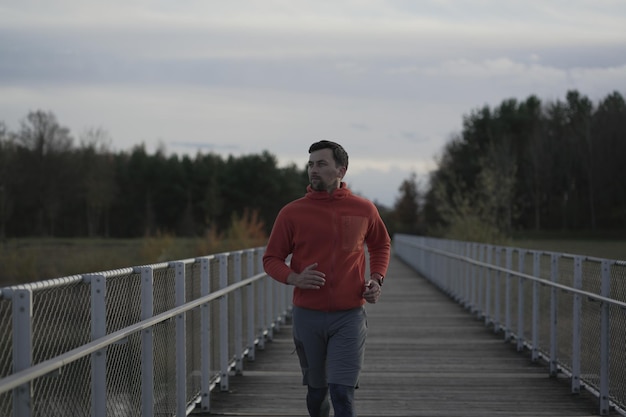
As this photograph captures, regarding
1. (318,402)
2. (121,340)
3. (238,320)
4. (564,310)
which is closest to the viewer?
(121,340)

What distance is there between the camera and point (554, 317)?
962cm

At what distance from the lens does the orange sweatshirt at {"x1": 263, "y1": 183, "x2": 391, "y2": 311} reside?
19.0 ft

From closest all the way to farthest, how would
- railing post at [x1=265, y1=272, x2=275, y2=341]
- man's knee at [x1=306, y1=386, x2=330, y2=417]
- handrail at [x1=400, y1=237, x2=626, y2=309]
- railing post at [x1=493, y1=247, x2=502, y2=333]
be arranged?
man's knee at [x1=306, y1=386, x2=330, y2=417], handrail at [x1=400, y1=237, x2=626, y2=309], railing post at [x1=265, y1=272, x2=275, y2=341], railing post at [x1=493, y1=247, x2=502, y2=333]

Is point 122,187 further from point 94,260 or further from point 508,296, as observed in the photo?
point 508,296

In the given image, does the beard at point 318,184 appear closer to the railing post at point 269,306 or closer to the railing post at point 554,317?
the railing post at point 554,317

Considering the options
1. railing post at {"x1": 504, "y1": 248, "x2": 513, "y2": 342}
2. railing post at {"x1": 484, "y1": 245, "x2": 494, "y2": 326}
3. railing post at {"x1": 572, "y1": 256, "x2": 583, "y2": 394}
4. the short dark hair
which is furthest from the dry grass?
the short dark hair

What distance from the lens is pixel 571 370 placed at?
912 cm

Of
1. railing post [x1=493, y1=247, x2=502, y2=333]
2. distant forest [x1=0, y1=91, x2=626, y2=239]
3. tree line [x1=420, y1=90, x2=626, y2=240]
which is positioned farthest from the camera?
distant forest [x1=0, y1=91, x2=626, y2=239]

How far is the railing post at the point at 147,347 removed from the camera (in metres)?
5.99

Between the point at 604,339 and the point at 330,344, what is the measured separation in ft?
9.46

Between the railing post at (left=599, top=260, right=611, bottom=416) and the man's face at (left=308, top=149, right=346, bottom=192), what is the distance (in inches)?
114

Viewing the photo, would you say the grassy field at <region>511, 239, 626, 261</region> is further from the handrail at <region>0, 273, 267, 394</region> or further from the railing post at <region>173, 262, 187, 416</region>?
the handrail at <region>0, 273, 267, 394</region>

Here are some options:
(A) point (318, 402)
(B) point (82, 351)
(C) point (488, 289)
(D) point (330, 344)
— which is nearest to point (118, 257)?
(C) point (488, 289)

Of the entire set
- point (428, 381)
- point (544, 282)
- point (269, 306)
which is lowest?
point (428, 381)
